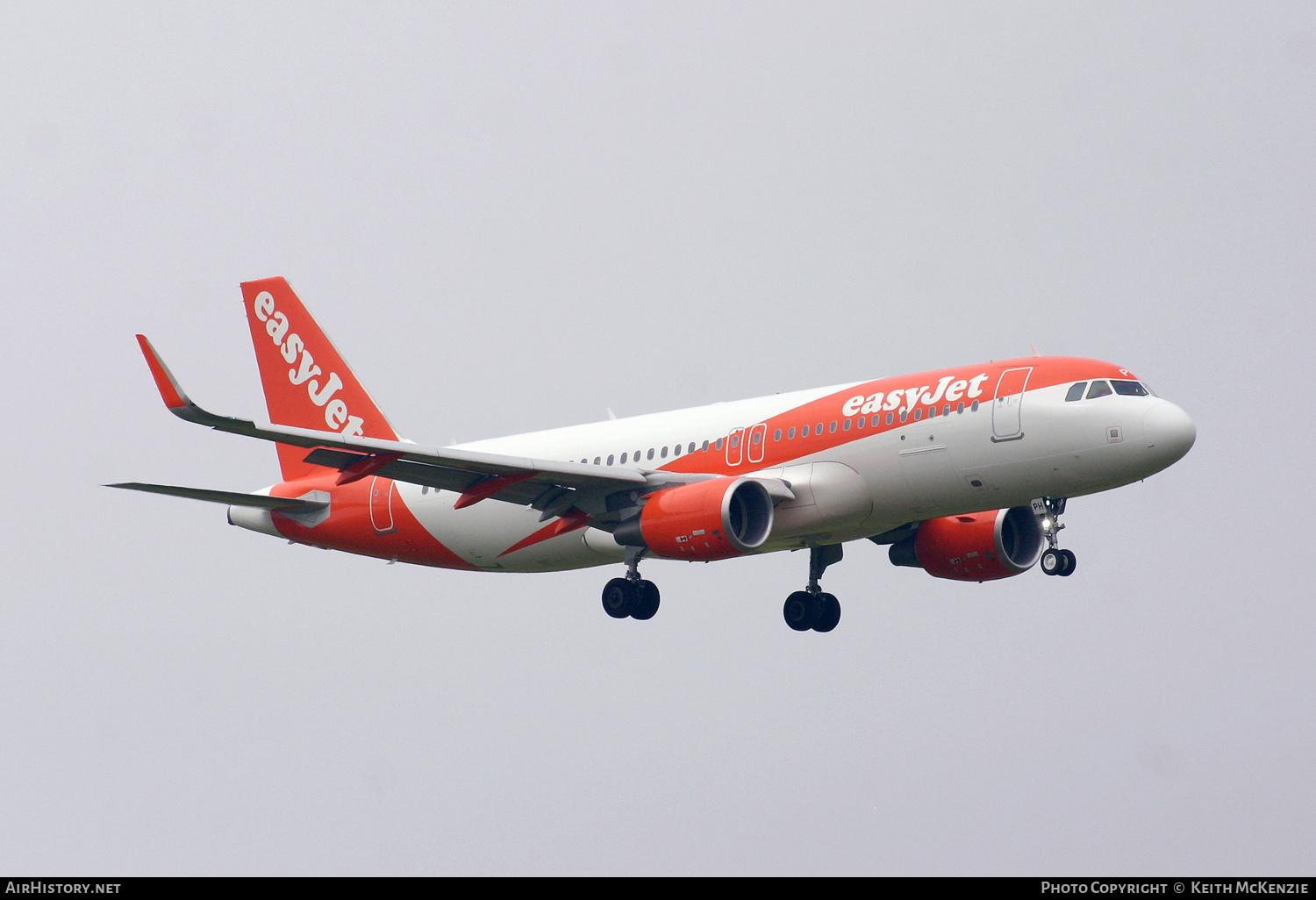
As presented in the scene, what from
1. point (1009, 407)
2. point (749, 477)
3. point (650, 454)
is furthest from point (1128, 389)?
point (650, 454)

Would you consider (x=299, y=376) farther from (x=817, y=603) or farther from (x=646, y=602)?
(x=817, y=603)

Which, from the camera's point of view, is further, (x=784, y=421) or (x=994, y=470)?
(x=784, y=421)

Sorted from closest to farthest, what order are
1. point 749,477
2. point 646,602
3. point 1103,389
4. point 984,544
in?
1. point 1103,389
2. point 749,477
3. point 646,602
4. point 984,544

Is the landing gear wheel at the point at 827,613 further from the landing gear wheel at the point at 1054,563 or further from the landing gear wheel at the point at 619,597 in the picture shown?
the landing gear wheel at the point at 1054,563

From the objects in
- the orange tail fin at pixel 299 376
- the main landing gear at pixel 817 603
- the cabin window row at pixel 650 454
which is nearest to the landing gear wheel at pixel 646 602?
the cabin window row at pixel 650 454

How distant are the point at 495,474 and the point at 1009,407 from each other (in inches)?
439

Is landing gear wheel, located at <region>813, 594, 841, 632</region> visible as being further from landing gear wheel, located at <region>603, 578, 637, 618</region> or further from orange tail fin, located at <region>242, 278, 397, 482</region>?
orange tail fin, located at <region>242, 278, 397, 482</region>

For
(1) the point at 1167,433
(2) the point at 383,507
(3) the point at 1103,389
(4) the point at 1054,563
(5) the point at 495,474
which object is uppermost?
(2) the point at 383,507

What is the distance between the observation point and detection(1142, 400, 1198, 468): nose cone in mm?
35562

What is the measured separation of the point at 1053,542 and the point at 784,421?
21.1 ft

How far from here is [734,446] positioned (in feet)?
131

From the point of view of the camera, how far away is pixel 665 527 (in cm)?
3825
